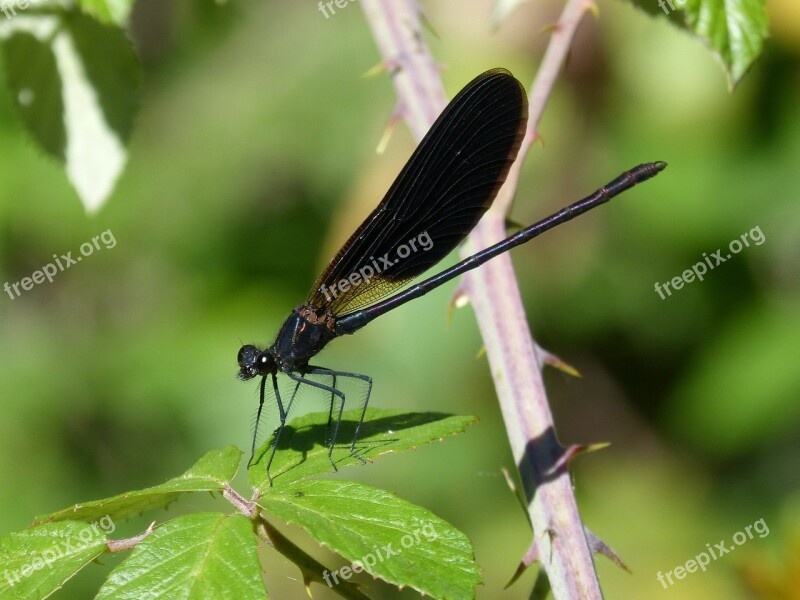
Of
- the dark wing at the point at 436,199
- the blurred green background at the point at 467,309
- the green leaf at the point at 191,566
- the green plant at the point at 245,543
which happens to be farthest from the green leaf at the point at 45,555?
the blurred green background at the point at 467,309

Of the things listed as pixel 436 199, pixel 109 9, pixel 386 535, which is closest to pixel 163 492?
pixel 386 535

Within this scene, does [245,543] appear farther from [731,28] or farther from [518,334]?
[731,28]

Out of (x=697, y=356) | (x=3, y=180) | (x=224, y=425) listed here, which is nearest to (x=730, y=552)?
(x=697, y=356)

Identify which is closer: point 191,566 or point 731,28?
point 191,566

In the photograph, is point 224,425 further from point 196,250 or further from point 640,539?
point 640,539

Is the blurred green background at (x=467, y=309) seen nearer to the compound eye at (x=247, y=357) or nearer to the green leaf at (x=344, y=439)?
the compound eye at (x=247, y=357)

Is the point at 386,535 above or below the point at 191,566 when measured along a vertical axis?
below
